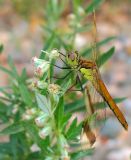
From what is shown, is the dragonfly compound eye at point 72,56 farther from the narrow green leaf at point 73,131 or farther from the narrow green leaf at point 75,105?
the narrow green leaf at point 75,105

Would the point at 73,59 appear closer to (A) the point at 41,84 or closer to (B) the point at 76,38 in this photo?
(A) the point at 41,84

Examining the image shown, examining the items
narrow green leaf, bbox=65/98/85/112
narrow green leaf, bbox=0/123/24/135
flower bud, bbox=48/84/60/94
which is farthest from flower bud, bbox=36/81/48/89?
narrow green leaf, bbox=65/98/85/112

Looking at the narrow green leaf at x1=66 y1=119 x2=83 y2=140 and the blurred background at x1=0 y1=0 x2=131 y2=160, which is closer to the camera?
the narrow green leaf at x1=66 y1=119 x2=83 y2=140

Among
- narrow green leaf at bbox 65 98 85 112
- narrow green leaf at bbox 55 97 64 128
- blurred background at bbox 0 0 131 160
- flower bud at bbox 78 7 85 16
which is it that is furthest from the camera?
blurred background at bbox 0 0 131 160

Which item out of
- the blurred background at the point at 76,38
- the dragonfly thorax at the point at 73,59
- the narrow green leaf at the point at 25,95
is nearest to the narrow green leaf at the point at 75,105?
the narrow green leaf at the point at 25,95

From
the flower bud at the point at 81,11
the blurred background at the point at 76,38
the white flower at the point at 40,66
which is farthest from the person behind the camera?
the blurred background at the point at 76,38

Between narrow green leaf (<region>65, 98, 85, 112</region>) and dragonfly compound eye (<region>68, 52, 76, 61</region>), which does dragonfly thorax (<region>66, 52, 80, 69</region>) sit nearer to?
dragonfly compound eye (<region>68, 52, 76, 61</region>)

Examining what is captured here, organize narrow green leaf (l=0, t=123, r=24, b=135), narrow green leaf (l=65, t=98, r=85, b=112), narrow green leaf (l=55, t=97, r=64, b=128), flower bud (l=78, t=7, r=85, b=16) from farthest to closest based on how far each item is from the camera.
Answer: flower bud (l=78, t=7, r=85, b=16) < narrow green leaf (l=65, t=98, r=85, b=112) < narrow green leaf (l=0, t=123, r=24, b=135) < narrow green leaf (l=55, t=97, r=64, b=128)

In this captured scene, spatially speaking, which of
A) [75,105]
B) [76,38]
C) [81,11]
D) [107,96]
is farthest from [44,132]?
[76,38]
